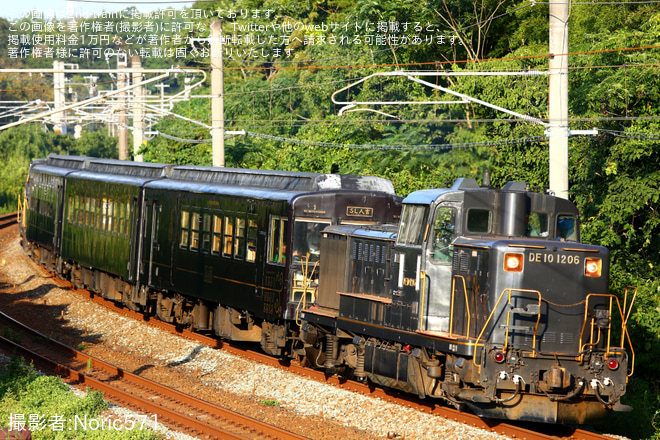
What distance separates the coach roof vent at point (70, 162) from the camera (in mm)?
27844

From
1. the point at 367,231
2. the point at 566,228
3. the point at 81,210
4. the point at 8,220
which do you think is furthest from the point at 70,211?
the point at 8,220

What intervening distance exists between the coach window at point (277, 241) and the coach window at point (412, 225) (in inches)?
133

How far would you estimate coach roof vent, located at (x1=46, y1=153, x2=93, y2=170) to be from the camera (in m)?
27.8

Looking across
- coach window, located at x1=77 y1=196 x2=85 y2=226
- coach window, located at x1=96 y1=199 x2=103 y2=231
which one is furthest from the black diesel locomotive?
coach window, located at x1=77 y1=196 x2=85 y2=226

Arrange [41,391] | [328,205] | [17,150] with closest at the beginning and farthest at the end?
[41,391]
[328,205]
[17,150]

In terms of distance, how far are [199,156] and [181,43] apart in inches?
1028

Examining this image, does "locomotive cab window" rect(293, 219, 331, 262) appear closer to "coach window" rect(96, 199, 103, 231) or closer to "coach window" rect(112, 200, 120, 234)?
"coach window" rect(112, 200, 120, 234)

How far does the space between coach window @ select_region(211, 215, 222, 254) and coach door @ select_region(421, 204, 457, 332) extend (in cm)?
688

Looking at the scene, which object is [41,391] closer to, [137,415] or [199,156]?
[137,415]

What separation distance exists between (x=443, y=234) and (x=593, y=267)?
2.18 meters

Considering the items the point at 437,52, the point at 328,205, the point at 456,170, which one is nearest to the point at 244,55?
the point at 437,52

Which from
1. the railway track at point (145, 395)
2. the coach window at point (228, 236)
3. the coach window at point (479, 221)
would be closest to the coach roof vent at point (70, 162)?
the railway track at point (145, 395)

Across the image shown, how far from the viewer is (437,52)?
37.2 meters

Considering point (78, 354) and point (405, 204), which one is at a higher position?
point (405, 204)
